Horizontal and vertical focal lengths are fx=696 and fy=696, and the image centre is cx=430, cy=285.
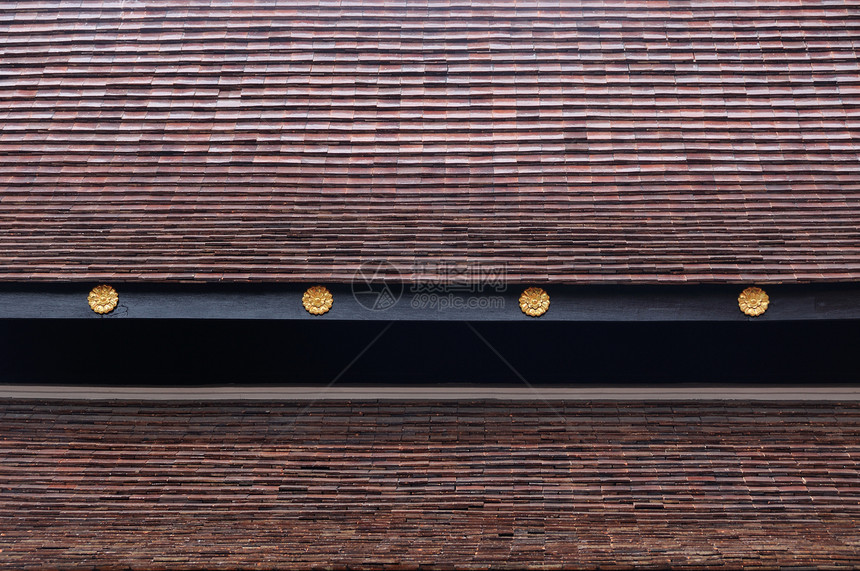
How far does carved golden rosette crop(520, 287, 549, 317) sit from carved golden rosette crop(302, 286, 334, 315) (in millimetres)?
1156

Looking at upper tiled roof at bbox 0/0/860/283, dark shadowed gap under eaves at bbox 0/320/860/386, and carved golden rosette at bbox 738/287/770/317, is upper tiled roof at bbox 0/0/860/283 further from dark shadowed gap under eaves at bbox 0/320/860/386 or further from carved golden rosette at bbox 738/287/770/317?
dark shadowed gap under eaves at bbox 0/320/860/386

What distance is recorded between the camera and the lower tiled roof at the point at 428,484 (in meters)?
3.48

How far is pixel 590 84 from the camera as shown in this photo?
5.11 metres

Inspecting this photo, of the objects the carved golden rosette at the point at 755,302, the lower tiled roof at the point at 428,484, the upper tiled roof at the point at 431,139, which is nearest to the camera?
the lower tiled roof at the point at 428,484

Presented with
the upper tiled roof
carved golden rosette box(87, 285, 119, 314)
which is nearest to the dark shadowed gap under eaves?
carved golden rosette box(87, 285, 119, 314)

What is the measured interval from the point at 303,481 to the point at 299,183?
6.37 ft

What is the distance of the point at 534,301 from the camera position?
13.6 ft

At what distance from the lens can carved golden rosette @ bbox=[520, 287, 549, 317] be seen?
13.6ft

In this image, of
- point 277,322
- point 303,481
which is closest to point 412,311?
point 277,322

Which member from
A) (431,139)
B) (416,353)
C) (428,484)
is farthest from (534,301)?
(431,139)

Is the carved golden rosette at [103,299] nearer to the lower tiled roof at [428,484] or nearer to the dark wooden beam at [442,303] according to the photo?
the dark wooden beam at [442,303]

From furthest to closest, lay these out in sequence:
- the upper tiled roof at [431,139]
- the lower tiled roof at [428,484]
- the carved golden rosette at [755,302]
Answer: the upper tiled roof at [431,139], the carved golden rosette at [755,302], the lower tiled roof at [428,484]

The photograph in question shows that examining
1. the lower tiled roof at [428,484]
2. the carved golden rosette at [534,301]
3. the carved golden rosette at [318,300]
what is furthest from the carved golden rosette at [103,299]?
the carved golden rosette at [534,301]

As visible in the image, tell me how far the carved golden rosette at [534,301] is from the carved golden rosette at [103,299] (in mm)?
2459
